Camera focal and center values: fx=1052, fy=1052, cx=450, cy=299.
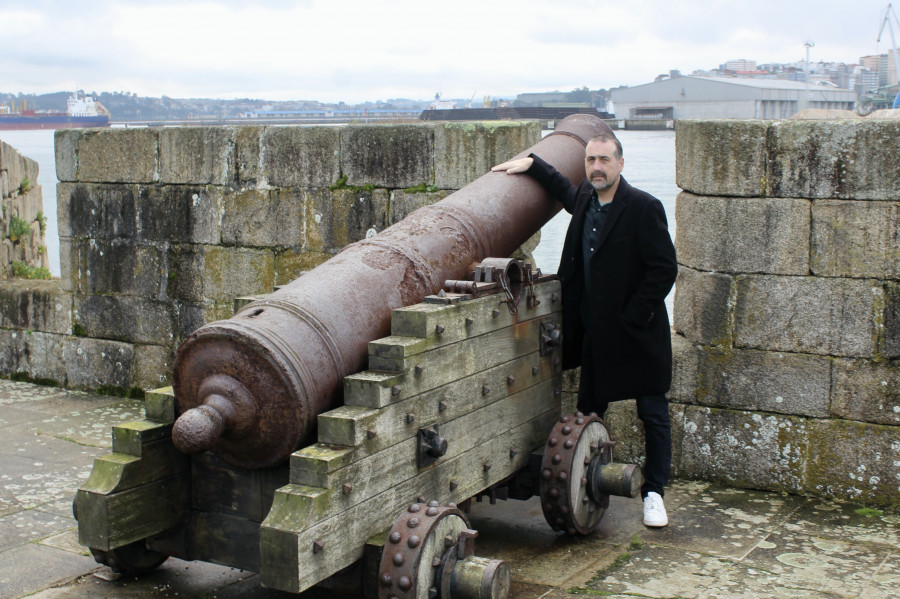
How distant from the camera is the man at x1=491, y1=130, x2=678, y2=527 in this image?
4.50 m

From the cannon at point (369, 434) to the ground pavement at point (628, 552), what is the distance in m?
0.18

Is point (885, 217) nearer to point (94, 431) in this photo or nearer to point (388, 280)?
point (388, 280)

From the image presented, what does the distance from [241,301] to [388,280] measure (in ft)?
2.27

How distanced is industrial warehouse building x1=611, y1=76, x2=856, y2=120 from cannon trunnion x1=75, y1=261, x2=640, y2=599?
4276 mm

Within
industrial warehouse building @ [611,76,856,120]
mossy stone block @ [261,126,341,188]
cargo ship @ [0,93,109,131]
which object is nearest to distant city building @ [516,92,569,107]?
industrial warehouse building @ [611,76,856,120]

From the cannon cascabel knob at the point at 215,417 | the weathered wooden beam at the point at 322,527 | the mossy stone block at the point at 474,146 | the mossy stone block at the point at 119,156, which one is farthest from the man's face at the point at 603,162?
the mossy stone block at the point at 119,156

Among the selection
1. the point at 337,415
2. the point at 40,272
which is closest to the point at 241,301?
the point at 337,415

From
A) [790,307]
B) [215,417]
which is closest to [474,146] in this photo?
[790,307]

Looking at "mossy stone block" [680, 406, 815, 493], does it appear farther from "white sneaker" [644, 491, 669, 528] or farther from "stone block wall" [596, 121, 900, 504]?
"white sneaker" [644, 491, 669, 528]

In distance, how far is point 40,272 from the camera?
880 cm

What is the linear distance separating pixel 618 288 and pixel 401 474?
1422 millimetres

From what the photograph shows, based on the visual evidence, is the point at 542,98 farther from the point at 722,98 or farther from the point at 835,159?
the point at 835,159

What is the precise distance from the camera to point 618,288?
4.55 meters

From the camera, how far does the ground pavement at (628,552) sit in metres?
3.97
